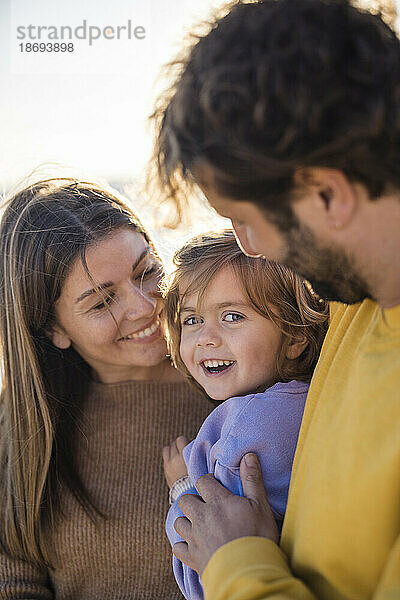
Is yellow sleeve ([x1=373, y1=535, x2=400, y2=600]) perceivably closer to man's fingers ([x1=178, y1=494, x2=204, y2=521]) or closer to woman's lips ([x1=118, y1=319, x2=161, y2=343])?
man's fingers ([x1=178, y1=494, x2=204, y2=521])

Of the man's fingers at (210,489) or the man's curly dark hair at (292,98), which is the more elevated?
the man's curly dark hair at (292,98)

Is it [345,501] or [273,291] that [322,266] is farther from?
[273,291]

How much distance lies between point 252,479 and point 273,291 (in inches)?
18.7

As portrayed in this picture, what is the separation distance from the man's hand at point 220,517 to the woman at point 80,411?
1.96 ft

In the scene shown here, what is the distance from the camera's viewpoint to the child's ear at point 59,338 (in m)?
2.26

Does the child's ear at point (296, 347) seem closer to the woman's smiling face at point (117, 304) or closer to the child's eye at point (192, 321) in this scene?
the child's eye at point (192, 321)

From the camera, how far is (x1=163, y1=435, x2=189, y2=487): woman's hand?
196 centimetres

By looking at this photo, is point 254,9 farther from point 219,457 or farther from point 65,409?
point 65,409

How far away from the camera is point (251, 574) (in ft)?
3.81

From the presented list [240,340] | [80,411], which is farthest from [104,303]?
[240,340]
